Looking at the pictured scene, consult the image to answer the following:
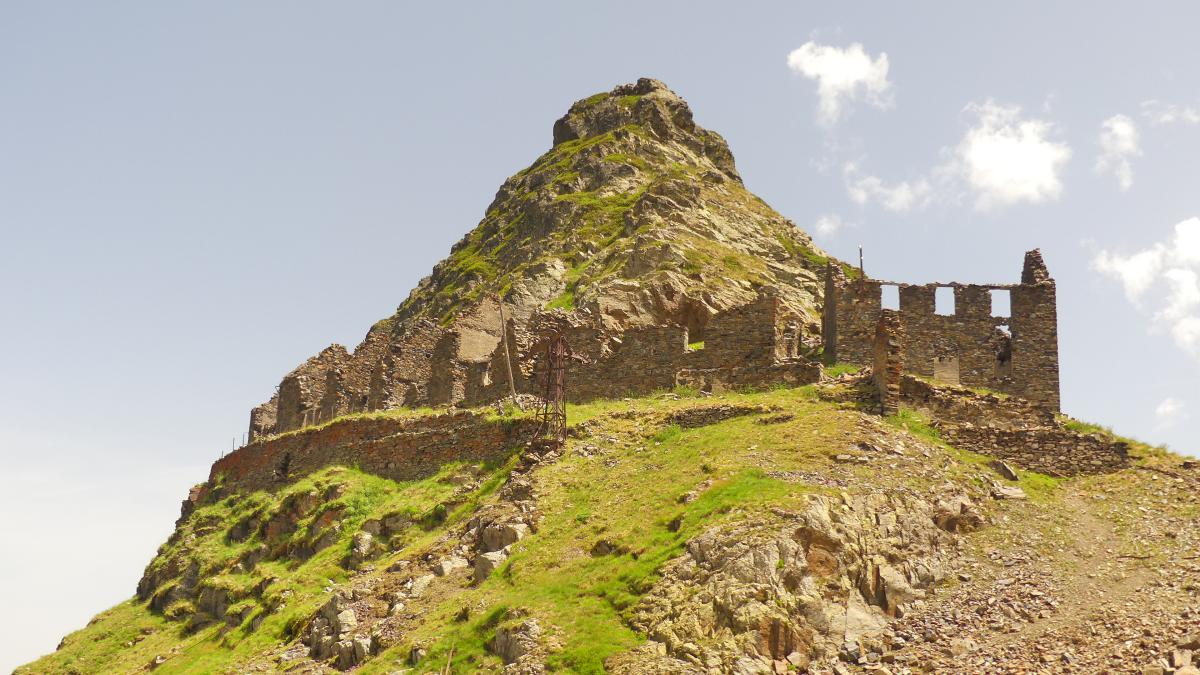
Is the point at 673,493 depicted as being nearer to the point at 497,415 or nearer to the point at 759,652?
the point at 759,652

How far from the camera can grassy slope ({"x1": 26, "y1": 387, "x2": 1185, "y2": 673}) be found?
23438mm

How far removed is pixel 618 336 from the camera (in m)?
43.8

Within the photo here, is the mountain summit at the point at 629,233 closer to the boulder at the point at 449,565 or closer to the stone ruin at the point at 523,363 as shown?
the stone ruin at the point at 523,363

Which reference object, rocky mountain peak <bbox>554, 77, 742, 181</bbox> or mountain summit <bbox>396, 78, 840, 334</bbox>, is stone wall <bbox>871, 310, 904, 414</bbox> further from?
rocky mountain peak <bbox>554, 77, 742, 181</bbox>

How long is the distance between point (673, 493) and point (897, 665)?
7540 millimetres

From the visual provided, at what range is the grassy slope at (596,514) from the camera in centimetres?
2344

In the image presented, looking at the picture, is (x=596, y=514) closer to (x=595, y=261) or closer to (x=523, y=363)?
(x=523, y=363)

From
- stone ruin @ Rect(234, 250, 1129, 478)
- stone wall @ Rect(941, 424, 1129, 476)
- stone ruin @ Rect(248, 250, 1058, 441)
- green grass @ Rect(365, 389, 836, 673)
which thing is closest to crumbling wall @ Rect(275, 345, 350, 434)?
stone ruin @ Rect(234, 250, 1129, 478)

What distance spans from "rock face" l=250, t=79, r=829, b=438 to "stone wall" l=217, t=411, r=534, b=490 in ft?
11.6

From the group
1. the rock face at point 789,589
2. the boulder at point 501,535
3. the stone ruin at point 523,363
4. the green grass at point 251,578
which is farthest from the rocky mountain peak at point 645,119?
the rock face at point 789,589

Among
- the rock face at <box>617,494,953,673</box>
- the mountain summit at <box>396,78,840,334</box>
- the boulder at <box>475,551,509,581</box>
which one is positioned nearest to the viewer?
the rock face at <box>617,494,953,673</box>

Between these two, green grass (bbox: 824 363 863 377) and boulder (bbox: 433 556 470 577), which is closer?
boulder (bbox: 433 556 470 577)

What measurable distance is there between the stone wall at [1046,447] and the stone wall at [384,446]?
13057 mm

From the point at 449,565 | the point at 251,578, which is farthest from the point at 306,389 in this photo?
the point at 449,565
